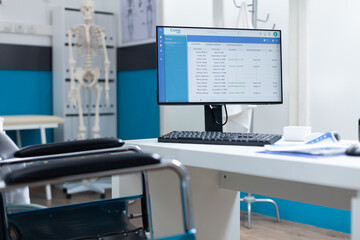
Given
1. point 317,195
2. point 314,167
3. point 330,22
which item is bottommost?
point 317,195

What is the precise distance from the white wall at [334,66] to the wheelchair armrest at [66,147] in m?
1.95

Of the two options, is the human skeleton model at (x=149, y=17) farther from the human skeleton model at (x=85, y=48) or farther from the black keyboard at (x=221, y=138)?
the black keyboard at (x=221, y=138)

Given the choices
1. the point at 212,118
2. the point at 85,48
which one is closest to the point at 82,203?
the point at 212,118

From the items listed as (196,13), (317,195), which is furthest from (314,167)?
(196,13)

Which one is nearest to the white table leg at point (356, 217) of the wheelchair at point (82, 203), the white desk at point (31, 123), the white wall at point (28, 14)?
the wheelchair at point (82, 203)

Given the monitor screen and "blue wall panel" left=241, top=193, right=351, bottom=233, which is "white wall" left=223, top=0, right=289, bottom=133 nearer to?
"blue wall panel" left=241, top=193, right=351, bottom=233

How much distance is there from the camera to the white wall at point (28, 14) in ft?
14.8

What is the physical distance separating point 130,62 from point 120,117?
1.90 feet

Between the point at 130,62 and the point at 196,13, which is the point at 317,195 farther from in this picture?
the point at 130,62

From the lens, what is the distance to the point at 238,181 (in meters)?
2.09

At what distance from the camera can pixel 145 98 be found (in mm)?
4633

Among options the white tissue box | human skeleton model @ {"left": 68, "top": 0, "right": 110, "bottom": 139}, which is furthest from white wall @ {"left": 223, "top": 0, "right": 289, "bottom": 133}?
the white tissue box

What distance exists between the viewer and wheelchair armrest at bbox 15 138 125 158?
144 cm

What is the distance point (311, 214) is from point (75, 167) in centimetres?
255
